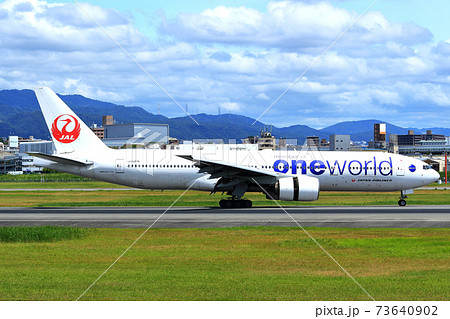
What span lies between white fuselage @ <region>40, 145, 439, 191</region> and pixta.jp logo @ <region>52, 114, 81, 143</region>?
1377mm

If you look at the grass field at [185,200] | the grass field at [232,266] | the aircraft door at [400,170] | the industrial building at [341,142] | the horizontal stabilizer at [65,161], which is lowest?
the grass field at [185,200]

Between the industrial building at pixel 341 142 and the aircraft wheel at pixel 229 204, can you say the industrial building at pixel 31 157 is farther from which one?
the aircraft wheel at pixel 229 204

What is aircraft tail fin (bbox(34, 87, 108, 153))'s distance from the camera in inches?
1500

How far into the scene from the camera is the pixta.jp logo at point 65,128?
126ft

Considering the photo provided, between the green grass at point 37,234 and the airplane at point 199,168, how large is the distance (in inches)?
583

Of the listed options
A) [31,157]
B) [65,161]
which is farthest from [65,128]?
[31,157]

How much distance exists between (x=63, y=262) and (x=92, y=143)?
23.2 m

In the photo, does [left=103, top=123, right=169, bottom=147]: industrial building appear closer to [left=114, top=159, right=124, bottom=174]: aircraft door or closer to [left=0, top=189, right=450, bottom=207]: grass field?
[left=0, top=189, right=450, bottom=207]: grass field

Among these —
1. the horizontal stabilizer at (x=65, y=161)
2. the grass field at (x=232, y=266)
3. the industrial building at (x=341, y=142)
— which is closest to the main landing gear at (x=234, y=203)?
the horizontal stabilizer at (x=65, y=161)

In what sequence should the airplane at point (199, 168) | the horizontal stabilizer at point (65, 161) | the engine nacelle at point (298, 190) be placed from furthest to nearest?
the airplane at point (199, 168)
the horizontal stabilizer at point (65, 161)
the engine nacelle at point (298, 190)

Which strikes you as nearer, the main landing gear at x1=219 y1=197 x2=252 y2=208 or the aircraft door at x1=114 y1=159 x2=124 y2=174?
the main landing gear at x1=219 y1=197 x2=252 y2=208

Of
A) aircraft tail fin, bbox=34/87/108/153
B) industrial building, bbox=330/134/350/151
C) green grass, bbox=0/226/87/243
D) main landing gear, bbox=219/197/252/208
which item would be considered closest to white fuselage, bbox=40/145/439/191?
aircraft tail fin, bbox=34/87/108/153
